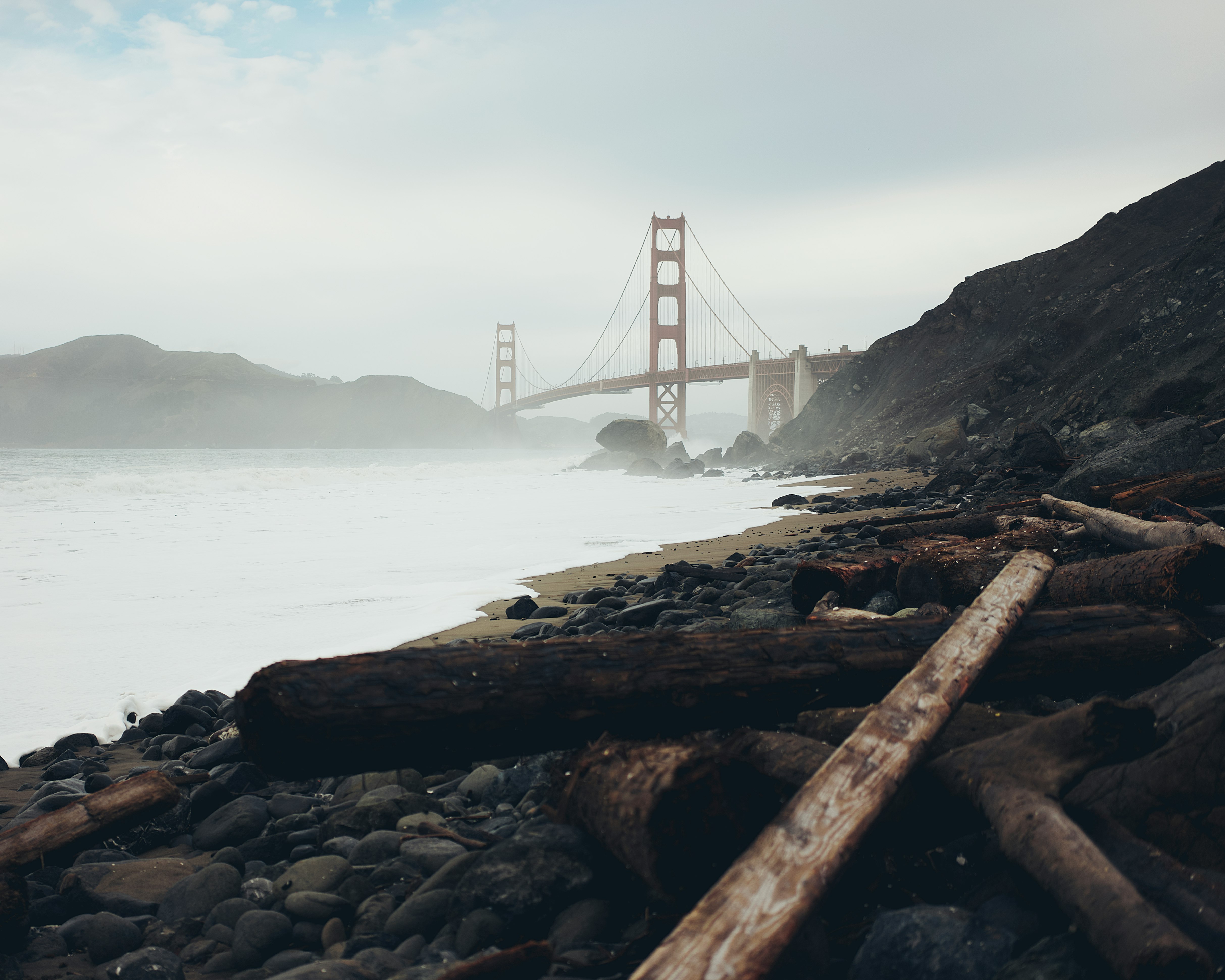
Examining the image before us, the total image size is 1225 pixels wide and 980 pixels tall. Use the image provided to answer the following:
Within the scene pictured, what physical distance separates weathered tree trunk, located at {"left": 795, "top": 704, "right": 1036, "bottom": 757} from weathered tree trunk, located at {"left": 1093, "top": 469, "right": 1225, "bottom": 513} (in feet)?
11.3

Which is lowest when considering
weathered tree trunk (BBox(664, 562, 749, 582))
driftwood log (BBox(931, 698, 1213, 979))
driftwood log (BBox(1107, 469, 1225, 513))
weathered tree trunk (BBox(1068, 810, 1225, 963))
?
weathered tree trunk (BBox(664, 562, 749, 582))

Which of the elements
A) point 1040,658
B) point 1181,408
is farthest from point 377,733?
point 1181,408

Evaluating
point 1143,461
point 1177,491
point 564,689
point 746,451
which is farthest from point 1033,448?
point 746,451

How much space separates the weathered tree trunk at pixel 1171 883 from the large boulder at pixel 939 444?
16204 mm

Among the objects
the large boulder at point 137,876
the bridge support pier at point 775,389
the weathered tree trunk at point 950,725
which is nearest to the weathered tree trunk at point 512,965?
the weathered tree trunk at point 950,725

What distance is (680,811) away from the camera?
4.39ft

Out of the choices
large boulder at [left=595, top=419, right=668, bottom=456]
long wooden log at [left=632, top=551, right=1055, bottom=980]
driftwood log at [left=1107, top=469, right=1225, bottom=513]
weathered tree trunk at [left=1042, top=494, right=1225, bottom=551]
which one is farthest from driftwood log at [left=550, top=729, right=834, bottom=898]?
large boulder at [left=595, top=419, right=668, bottom=456]

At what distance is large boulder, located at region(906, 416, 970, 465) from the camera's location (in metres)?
16.7

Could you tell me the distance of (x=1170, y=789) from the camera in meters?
1.29

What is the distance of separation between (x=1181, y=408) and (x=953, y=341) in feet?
56.4

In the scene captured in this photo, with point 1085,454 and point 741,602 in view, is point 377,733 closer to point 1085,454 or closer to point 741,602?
point 741,602

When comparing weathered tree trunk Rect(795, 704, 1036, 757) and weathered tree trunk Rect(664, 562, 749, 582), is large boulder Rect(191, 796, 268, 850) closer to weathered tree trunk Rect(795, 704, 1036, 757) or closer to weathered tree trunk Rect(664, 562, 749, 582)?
weathered tree trunk Rect(795, 704, 1036, 757)

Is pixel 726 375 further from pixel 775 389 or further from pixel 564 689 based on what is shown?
pixel 564 689

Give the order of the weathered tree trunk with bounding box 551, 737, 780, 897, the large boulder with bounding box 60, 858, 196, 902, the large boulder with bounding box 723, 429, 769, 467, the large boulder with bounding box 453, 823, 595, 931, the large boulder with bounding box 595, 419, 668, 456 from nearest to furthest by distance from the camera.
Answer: the weathered tree trunk with bounding box 551, 737, 780, 897 < the large boulder with bounding box 453, 823, 595, 931 < the large boulder with bounding box 60, 858, 196, 902 < the large boulder with bounding box 723, 429, 769, 467 < the large boulder with bounding box 595, 419, 668, 456
